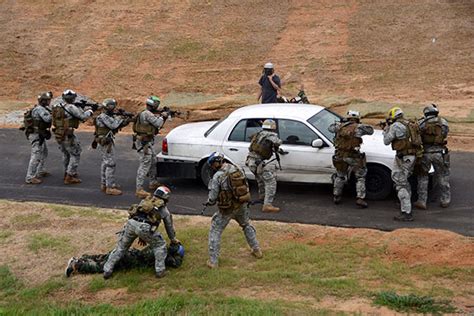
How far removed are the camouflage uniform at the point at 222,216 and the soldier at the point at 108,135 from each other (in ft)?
11.7

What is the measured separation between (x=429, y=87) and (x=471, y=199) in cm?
878

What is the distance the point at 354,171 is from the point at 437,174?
50.2 inches

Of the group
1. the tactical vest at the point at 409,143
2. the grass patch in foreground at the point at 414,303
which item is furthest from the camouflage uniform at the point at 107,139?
the grass patch in foreground at the point at 414,303

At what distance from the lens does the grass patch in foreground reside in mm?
6664

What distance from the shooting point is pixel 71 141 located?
11.6 m

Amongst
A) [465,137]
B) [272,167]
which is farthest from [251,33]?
[272,167]

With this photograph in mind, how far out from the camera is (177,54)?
22.9m

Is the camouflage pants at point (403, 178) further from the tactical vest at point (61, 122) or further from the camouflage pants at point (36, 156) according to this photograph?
the camouflage pants at point (36, 156)

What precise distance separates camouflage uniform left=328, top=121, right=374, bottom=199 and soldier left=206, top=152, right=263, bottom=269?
2.36 m

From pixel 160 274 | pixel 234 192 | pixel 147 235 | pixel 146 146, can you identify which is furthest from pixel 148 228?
pixel 146 146

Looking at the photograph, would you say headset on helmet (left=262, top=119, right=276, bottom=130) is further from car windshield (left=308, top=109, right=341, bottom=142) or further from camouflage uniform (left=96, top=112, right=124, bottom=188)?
camouflage uniform (left=96, top=112, right=124, bottom=188)

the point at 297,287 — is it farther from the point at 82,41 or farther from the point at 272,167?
the point at 82,41

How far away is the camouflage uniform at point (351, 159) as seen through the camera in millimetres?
9812

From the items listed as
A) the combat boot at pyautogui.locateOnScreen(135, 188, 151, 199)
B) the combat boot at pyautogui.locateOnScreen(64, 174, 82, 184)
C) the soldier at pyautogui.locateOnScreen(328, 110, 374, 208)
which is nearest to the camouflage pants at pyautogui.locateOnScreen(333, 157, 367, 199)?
the soldier at pyautogui.locateOnScreen(328, 110, 374, 208)
